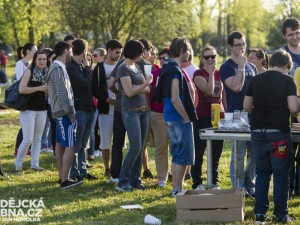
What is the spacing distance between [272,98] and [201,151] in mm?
2108

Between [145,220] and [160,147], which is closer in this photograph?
[145,220]

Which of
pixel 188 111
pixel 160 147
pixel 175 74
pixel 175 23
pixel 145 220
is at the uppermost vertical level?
pixel 175 23

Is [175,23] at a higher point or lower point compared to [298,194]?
higher

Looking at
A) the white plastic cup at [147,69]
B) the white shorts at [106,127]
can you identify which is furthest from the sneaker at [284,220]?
the white shorts at [106,127]

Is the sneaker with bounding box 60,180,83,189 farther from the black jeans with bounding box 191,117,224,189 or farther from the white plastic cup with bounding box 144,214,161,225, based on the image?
the white plastic cup with bounding box 144,214,161,225

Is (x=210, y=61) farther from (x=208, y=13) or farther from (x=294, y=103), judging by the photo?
(x=208, y=13)

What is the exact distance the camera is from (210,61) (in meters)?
7.16

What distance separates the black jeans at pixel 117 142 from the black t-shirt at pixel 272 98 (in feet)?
8.77

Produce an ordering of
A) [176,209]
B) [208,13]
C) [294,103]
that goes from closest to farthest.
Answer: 1. [294,103]
2. [176,209]
3. [208,13]

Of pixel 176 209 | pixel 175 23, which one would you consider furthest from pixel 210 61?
pixel 175 23

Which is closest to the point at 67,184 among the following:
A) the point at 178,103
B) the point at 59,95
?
the point at 59,95

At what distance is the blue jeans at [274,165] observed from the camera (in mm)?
5770

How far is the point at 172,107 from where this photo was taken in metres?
6.95

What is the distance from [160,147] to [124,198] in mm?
1173
